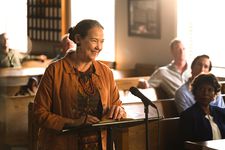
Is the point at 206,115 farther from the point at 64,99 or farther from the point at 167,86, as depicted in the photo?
the point at 167,86

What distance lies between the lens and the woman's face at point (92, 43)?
8.77ft

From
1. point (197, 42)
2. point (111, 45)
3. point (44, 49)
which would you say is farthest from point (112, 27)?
point (44, 49)

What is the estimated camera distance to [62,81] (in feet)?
→ 8.86

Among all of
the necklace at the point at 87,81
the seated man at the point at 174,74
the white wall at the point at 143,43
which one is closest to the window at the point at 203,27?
the white wall at the point at 143,43

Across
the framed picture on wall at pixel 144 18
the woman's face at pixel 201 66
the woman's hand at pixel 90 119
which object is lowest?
the woman's hand at pixel 90 119

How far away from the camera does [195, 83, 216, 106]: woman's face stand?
13.4ft

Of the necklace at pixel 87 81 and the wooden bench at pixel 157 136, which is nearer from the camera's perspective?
the necklace at pixel 87 81

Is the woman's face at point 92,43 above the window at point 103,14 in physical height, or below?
below

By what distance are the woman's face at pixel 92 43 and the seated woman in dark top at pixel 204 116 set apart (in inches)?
61.2

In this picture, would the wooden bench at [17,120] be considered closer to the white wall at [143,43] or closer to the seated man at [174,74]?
the seated man at [174,74]

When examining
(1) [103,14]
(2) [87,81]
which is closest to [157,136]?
(2) [87,81]

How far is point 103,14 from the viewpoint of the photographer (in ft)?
30.3

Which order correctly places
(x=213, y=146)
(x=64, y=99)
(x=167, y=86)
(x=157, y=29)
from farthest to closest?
(x=157, y=29), (x=167, y=86), (x=213, y=146), (x=64, y=99)

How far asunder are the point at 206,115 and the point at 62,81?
1670 mm
